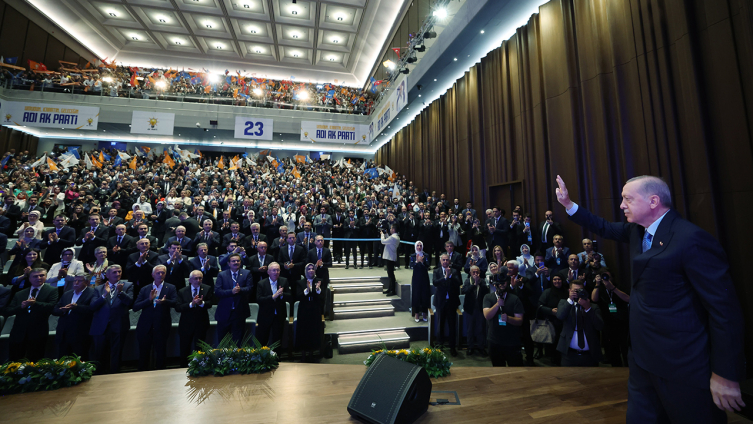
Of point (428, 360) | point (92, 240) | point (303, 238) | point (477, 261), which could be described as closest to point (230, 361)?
point (428, 360)

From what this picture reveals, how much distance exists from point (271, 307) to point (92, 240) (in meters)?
3.46

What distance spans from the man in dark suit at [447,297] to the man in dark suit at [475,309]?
164 mm

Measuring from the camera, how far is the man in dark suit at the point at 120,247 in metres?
5.18

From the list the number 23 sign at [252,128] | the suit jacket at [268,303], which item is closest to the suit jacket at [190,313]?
the suit jacket at [268,303]

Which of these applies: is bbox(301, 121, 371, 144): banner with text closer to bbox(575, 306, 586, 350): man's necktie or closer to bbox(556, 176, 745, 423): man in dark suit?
bbox(575, 306, 586, 350): man's necktie

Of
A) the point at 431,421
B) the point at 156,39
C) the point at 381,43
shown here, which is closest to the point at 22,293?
the point at 431,421

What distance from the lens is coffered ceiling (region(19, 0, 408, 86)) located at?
14.1 metres

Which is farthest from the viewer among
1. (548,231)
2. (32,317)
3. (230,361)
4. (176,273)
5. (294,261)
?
(548,231)

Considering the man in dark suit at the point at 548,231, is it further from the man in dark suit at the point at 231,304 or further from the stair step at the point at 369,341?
the man in dark suit at the point at 231,304

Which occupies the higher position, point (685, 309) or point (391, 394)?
point (685, 309)

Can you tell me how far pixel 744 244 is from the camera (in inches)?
146

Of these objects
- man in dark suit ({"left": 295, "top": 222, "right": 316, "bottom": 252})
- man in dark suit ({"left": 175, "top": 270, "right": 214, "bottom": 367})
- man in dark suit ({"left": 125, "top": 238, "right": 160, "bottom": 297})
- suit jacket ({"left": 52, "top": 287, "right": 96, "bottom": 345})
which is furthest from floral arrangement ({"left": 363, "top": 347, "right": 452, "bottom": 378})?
man in dark suit ({"left": 125, "top": 238, "right": 160, "bottom": 297})

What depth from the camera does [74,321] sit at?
3908 millimetres

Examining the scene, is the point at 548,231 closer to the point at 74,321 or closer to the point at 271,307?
the point at 271,307
